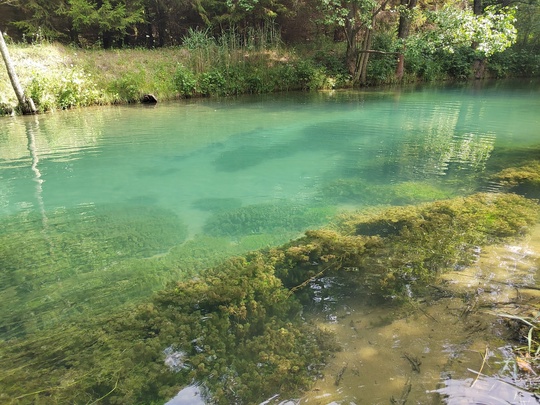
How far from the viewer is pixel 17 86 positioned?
1159cm

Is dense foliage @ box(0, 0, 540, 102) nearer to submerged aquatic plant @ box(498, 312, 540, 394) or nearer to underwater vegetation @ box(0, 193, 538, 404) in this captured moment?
underwater vegetation @ box(0, 193, 538, 404)

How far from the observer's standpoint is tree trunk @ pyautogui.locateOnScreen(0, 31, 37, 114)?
1109 cm

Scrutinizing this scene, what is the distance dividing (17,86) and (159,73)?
5.72m

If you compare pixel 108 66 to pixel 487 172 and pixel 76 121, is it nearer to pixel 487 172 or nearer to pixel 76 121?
pixel 76 121

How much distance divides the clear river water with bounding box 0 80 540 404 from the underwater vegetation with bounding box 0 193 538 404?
0.14 meters

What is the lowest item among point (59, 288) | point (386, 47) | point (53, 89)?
point (59, 288)

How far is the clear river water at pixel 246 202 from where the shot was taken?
2.56 metres

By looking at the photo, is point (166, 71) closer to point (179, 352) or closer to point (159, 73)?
point (159, 73)

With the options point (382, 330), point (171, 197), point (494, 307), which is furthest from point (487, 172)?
point (171, 197)

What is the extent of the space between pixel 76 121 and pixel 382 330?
37.9 ft

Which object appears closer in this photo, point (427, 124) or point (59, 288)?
point (59, 288)

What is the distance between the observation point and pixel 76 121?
37.6 feet

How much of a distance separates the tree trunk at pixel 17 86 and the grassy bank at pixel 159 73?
41 cm

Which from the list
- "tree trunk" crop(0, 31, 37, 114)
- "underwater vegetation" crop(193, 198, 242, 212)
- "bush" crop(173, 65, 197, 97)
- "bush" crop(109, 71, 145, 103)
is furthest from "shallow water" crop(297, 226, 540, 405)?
"bush" crop(173, 65, 197, 97)
